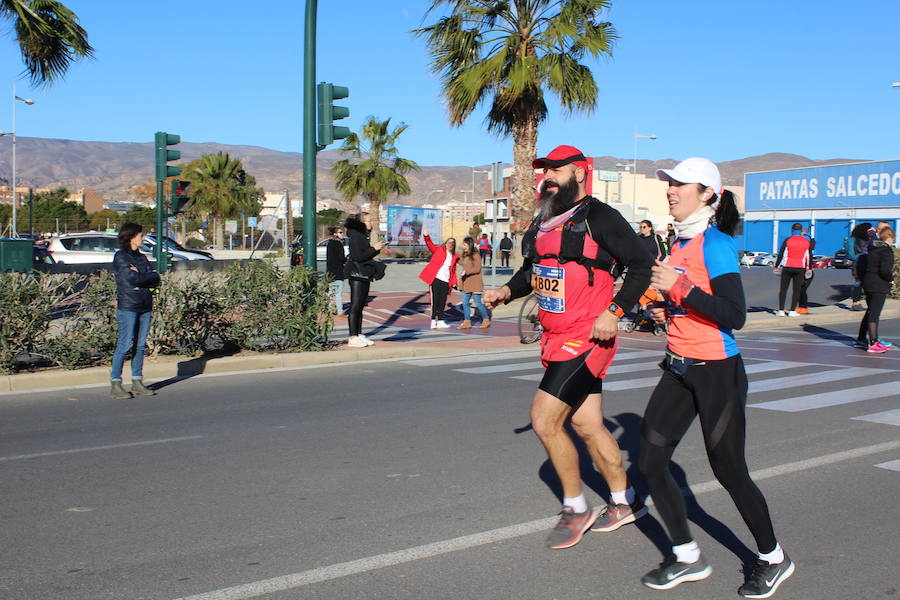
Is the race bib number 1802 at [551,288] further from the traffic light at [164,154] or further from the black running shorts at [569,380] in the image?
the traffic light at [164,154]

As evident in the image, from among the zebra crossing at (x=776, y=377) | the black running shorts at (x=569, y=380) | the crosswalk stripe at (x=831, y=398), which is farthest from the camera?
the zebra crossing at (x=776, y=377)

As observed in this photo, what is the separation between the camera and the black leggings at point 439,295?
1656cm

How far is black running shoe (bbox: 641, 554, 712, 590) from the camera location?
3.98 m

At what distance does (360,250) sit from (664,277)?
876 cm

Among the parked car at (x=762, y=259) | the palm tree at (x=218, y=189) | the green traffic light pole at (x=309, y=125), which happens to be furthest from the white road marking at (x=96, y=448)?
the palm tree at (x=218, y=189)

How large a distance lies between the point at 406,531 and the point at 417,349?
785cm

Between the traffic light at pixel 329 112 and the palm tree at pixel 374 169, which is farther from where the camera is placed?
the palm tree at pixel 374 169

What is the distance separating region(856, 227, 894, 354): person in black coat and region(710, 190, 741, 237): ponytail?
9.72 meters

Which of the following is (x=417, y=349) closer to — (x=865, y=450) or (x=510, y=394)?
(x=510, y=394)

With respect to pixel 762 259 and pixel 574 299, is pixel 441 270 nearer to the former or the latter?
pixel 574 299

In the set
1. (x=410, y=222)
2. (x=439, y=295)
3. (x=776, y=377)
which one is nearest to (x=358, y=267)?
(x=439, y=295)

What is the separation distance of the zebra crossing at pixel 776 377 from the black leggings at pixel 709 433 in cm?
449

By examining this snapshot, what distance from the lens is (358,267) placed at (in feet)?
40.2

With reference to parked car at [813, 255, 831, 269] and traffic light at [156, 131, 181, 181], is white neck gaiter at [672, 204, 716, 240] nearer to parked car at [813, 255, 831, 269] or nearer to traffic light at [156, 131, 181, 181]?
traffic light at [156, 131, 181, 181]
